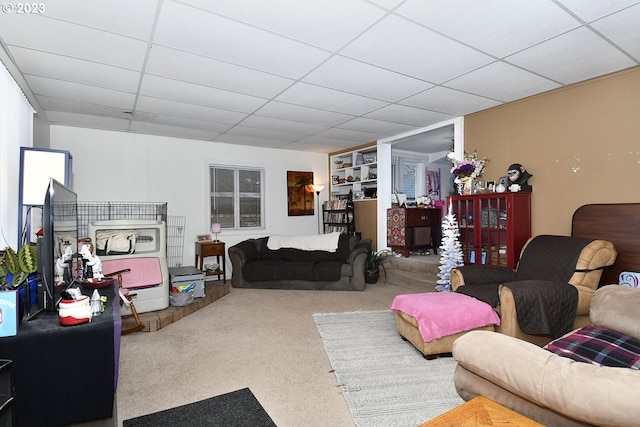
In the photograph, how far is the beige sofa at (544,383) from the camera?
101cm

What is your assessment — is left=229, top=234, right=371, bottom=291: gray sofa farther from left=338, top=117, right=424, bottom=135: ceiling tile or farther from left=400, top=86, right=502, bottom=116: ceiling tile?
left=400, top=86, right=502, bottom=116: ceiling tile

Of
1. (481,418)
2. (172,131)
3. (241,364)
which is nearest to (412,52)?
(481,418)

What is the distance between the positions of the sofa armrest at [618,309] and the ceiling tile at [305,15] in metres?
2.40

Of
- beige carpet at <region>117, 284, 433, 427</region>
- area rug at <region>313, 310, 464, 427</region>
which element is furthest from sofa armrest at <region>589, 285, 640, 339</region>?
beige carpet at <region>117, 284, 433, 427</region>

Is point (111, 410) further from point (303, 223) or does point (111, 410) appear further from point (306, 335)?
point (303, 223)

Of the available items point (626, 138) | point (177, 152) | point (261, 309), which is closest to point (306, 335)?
point (261, 309)

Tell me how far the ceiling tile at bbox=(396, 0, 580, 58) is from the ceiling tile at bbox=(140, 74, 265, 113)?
2.15m

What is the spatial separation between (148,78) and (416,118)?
334cm

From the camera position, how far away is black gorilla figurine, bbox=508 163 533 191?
155 inches

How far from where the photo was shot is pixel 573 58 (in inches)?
114

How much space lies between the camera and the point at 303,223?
23.6 ft

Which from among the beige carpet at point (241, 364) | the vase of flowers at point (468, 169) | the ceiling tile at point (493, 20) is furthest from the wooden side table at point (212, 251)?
the ceiling tile at point (493, 20)

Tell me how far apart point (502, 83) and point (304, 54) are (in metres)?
2.11

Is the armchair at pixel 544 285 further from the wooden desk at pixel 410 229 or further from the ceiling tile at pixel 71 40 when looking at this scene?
the ceiling tile at pixel 71 40
